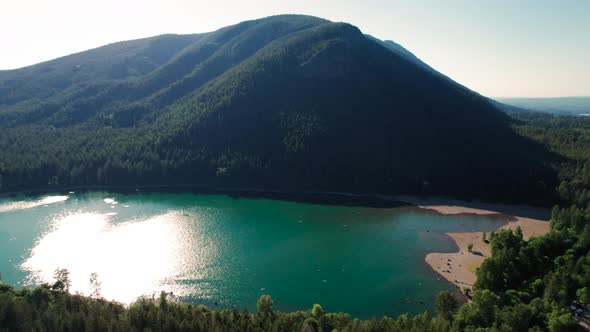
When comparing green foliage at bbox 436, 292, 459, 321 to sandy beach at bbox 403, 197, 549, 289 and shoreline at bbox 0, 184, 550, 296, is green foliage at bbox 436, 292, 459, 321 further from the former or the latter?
sandy beach at bbox 403, 197, 549, 289

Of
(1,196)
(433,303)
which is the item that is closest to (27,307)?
(433,303)

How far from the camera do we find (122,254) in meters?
99.5

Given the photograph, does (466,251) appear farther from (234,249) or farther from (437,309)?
(234,249)

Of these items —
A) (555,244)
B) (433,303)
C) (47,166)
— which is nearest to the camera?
(433,303)

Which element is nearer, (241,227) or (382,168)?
(241,227)

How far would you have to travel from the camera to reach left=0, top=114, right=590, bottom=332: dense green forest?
5343cm

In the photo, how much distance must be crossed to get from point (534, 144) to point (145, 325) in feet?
630

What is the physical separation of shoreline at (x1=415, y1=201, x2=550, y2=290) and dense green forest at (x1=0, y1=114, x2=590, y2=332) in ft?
28.4

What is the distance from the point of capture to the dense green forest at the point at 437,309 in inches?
2103

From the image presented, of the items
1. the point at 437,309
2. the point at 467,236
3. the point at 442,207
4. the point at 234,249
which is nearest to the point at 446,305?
the point at 437,309

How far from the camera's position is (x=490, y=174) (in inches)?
6280

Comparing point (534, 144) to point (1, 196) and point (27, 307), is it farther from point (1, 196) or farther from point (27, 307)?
point (1, 196)

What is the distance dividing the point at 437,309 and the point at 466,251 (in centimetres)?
3885

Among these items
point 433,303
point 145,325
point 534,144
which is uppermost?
point 534,144
